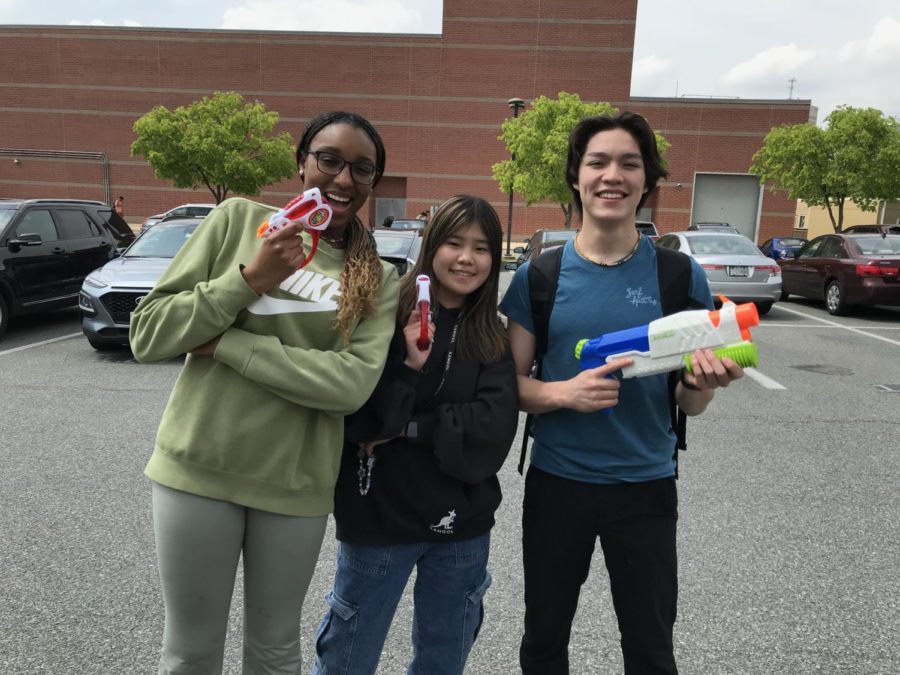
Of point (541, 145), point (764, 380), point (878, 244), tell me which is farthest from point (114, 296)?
point (541, 145)

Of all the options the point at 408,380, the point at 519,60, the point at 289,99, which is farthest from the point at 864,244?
the point at 289,99

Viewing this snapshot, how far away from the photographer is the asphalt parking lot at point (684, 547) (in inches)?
99.4

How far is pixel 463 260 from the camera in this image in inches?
71.1

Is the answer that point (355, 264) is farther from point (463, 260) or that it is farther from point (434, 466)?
point (434, 466)

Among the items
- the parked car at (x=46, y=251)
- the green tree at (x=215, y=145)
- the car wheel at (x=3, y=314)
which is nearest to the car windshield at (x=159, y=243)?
the parked car at (x=46, y=251)

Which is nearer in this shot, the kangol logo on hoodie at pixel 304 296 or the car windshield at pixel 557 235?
the kangol logo on hoodie at pixel 304 296

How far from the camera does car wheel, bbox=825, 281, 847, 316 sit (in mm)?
12231

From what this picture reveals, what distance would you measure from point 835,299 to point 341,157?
13441mm

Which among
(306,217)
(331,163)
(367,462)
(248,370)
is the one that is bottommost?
(367,462)

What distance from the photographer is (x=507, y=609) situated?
2.83 meters

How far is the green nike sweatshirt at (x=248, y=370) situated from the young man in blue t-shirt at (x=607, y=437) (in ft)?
1.85

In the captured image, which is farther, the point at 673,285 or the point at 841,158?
the point at 841,158

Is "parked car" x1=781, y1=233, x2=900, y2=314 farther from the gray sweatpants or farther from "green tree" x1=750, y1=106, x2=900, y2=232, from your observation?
"green tree" x1=750, y1=106, x2=900, y2=232

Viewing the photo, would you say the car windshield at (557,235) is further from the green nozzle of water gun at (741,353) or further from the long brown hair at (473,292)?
the green nozzle of water gun at (741,353)
